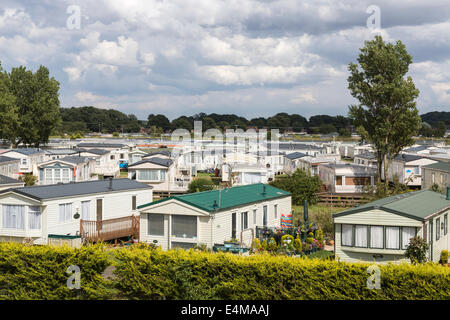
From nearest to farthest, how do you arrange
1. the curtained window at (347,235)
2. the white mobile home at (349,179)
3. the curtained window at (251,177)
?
the curtained window at (347,235), the white mobile home at (349,179), the curtained window at (251,177)

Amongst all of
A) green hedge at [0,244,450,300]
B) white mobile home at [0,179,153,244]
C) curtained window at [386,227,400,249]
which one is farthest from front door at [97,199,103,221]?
curtained window at [386,227,400,249]

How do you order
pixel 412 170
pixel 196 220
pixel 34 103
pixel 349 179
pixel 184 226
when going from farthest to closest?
1. pixel 34 103
2. pixel 412 170
3. pixel 349 179
4. pixel 184 226
5. pixel 196 220

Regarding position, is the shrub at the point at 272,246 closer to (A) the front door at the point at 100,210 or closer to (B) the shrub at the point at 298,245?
(B) the shrub at the point at 298,245

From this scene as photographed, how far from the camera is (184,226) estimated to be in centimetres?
1802

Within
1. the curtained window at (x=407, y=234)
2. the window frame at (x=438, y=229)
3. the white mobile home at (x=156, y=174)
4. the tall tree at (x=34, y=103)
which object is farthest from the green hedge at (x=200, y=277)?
the tall tree at (x=34, y=103)

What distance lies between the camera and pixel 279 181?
33625mm

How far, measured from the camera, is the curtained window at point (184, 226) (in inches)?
705

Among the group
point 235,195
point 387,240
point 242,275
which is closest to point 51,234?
point 235,195

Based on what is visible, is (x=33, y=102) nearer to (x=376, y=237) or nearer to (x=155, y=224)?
(x=155, y=224)

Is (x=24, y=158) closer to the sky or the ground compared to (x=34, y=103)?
closer to the ground

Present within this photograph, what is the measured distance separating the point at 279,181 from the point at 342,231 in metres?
18.1

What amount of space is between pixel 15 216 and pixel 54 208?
1491 millimetres

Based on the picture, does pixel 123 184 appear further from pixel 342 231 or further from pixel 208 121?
pixel 208 121

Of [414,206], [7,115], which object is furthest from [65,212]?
[7,115]
